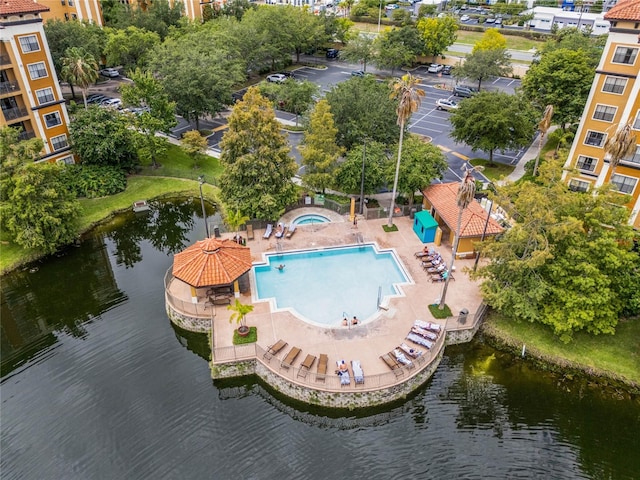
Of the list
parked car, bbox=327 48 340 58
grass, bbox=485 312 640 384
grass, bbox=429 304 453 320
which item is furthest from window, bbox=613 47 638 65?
parked car, bbox=327 48 340 58

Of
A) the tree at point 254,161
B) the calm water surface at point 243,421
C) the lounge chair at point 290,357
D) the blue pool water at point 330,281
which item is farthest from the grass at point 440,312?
the tree at point 254,161

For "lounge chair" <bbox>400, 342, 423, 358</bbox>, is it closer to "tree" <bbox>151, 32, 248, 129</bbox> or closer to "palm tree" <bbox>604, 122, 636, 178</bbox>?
"palm tree" <bbox>604, 122, 636, 178</bbox>

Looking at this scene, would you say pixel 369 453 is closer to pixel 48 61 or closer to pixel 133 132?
pixel 133 132

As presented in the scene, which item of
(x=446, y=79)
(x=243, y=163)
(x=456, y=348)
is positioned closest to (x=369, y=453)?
(x=456, y=348)

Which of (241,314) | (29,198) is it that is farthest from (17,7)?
(241,314)

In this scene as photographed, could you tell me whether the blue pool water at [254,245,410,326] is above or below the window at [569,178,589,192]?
below

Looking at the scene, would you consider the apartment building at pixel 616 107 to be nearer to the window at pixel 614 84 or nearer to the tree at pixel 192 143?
the window at pixel 614 84
